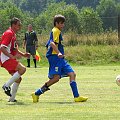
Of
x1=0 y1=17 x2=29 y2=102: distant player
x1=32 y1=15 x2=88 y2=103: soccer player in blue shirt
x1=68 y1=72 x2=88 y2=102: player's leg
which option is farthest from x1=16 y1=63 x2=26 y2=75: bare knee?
x1=68 y1=72 x2=88 y2=102: player's leg

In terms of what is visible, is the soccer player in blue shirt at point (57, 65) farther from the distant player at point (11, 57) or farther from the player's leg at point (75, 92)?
the distant player at point (11, 57)

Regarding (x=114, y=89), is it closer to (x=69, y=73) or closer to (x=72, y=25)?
(x=69, y=73)

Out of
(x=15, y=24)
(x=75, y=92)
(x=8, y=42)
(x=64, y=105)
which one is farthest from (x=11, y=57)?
(x=64, y=105)


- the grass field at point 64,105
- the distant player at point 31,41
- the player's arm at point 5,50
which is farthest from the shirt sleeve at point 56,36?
the distant player at point 31,41

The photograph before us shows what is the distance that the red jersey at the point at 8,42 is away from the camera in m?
12.1

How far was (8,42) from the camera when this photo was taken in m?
12.2

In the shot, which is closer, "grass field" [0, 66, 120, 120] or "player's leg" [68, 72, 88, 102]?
"grass field" [0, 66, 120, 120]

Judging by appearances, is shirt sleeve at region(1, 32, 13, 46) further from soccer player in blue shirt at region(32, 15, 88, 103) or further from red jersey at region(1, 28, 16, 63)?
soccer player in blue shirt at region(32, 15, 88, 103)

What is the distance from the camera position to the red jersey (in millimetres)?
12148

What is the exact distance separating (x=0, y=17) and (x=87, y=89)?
923 inches

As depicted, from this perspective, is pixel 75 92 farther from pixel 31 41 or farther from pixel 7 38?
pixel 31 41

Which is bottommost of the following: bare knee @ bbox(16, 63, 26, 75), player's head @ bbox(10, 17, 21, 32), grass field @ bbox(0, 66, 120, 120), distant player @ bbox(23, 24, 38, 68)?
distant player @ bbox(23, 24, 38, 68)

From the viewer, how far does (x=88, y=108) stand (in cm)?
1080

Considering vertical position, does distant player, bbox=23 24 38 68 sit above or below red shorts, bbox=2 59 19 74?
below
